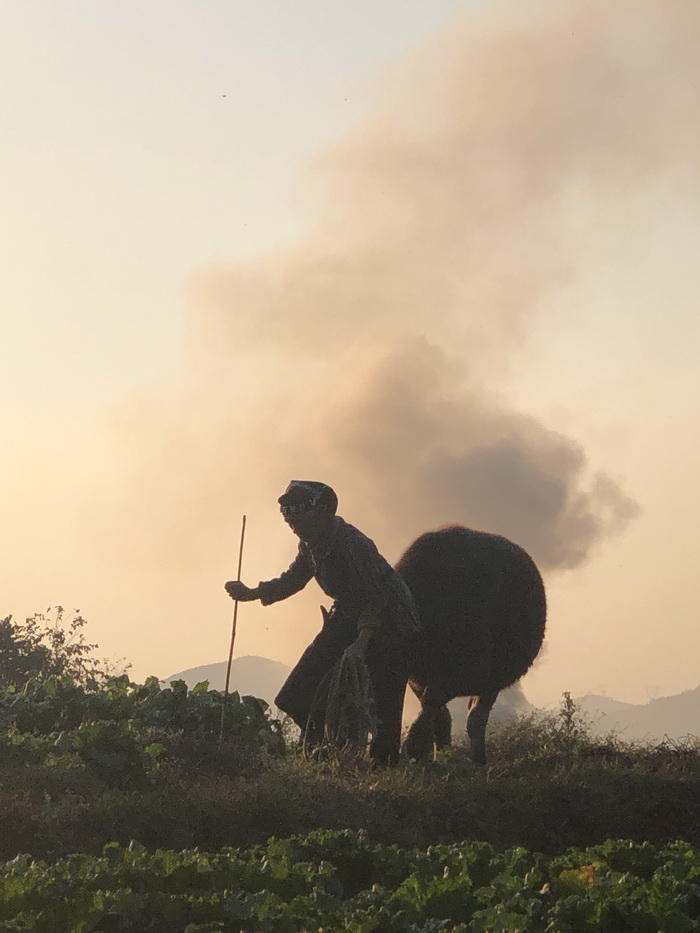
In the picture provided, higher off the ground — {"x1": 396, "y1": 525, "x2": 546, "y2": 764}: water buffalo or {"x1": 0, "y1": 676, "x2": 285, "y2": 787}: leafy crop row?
{"x1": 396, "y1": 525, "x2": 546, "y2": 764}: water buffalo

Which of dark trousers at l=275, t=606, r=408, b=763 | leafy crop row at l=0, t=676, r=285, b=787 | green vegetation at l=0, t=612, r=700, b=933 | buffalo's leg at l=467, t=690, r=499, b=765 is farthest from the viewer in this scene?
buffalo's leg at l=467, t=690, r=499, b=765

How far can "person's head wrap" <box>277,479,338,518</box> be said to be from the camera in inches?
Answer: 492

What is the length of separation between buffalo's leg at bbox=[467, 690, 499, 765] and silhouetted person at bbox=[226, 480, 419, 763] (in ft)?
3.90

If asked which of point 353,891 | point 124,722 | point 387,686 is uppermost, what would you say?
point 387,686

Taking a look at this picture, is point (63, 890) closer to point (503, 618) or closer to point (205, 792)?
point (205, 792)

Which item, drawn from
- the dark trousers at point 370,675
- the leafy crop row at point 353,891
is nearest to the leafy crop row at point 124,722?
the dark trousers at point 370,675

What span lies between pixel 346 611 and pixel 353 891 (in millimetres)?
4722

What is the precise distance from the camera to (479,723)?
13594 millimetres

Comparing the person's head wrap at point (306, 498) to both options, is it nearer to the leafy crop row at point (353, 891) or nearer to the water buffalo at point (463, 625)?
the water buffalo at point (463, 625)

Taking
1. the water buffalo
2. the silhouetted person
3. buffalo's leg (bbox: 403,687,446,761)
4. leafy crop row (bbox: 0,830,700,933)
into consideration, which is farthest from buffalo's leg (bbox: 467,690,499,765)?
leafy crop row (bbox: 0,830,700,933)

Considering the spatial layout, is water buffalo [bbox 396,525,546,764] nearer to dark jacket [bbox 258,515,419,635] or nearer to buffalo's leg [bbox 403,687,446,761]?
buffalo's leg [bbox 403,687,446,761]

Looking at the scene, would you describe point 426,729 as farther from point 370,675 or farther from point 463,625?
point 370,675

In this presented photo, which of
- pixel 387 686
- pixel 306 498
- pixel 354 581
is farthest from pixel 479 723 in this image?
pixel 306 498

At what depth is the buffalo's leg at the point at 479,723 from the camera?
13.4m
